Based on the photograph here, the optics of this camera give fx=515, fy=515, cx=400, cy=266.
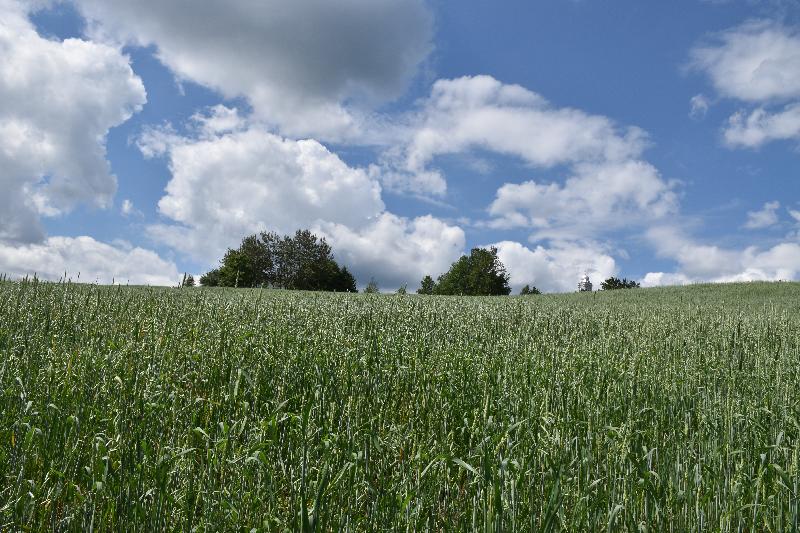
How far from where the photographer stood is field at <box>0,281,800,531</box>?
3.11 meters

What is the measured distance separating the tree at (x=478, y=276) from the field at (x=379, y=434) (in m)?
73.5

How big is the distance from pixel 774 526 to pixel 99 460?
14.6ft

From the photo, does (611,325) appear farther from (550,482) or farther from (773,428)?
(550,482)

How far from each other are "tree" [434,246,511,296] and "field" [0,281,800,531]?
7345cm

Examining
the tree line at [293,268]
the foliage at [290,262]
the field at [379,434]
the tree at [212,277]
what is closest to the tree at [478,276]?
the tree line at [293,268]

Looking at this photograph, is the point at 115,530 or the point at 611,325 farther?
the point at 611,325

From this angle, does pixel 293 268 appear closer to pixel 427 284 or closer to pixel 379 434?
pixel 427 284

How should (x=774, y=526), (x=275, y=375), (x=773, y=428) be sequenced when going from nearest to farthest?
(x=774, y=526) < (x=773, y=428) < (x=275, y=375)

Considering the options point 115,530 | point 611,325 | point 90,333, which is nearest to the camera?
point 115,530

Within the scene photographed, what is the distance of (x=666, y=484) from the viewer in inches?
144

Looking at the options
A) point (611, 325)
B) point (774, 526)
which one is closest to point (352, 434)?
point (774, 526)

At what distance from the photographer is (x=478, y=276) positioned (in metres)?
83.4

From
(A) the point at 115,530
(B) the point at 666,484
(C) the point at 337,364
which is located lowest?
(A) the point at 115,530

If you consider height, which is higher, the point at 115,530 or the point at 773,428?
the point at 773,428
